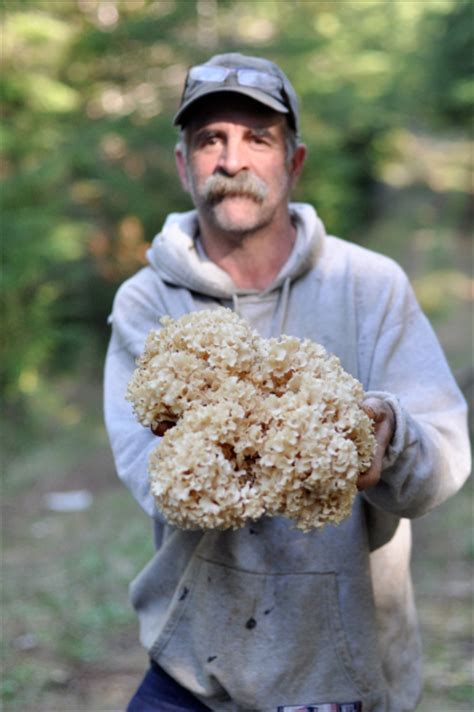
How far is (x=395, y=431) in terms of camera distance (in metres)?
2.46

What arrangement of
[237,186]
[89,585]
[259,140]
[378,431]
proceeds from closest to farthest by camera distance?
[378,431] → [237,186] → [259,140] → [89,585]

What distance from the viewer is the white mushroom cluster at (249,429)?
2.09m

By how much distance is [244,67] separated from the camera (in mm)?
3162

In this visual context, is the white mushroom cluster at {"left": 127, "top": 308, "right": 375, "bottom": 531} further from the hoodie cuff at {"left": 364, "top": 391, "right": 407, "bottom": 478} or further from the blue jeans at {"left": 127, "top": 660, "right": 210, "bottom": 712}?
the blue jeans at {"left": 127, "top": 660, "right": 210, "bottom": 712}

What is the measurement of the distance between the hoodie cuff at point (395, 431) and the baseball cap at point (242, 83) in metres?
1.21

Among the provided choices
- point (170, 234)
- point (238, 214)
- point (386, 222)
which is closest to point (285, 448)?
point (238, 214)

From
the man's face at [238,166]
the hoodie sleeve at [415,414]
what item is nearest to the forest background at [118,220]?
the hoodie sleeve at [415,414]

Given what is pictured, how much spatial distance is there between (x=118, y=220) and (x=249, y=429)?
1421 cm

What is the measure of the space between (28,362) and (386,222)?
13.5m

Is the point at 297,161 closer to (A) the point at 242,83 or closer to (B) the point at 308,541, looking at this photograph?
(A) the point at 242,83

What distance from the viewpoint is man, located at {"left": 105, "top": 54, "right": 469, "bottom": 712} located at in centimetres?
285

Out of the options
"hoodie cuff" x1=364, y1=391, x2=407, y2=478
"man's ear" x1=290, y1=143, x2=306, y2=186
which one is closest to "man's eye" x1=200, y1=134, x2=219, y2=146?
"man's ear" x1=290, y1=143, x2=306, y2=186

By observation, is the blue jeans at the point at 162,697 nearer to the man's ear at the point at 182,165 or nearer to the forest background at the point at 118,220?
the man's ear at the point at 182,165

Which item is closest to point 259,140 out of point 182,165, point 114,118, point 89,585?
point 182,165
